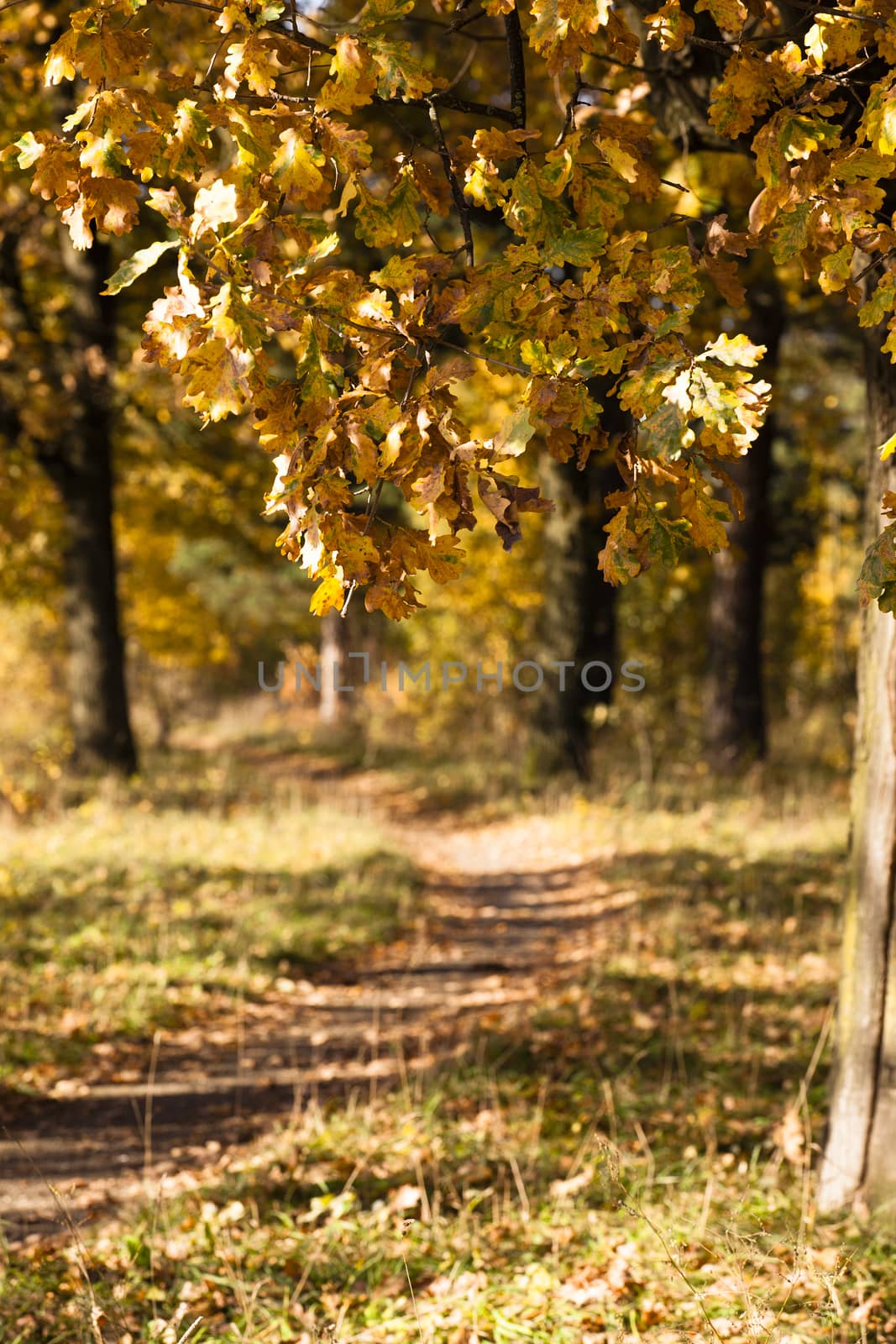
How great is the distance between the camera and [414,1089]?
14.9 ft

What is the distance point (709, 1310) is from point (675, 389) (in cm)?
244

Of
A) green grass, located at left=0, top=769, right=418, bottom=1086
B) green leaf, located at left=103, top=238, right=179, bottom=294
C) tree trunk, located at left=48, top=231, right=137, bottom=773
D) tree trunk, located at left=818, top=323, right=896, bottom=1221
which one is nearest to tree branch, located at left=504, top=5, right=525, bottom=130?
green leaf, located at left=103, top=238, right=179, bottom=294

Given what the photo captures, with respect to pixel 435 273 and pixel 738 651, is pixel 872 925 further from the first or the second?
pixel 738 651

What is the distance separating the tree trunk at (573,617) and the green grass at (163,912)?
100 inches

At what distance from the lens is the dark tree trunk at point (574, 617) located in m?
10.9

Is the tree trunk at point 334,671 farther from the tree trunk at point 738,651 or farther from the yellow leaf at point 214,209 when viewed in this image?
the yellow leaf at point 214,209

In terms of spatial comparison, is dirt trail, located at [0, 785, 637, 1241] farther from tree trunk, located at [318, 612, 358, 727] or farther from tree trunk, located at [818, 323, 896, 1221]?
tree trunk, located at [318, 612, 358, 727]

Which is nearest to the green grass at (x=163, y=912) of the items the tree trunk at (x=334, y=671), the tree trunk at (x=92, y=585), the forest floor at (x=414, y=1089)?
the forest floor at (x=414, y=1089)

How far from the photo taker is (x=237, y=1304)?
3.15 metres

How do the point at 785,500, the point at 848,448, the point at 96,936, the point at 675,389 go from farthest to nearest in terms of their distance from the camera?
the point at 848,448
the point at 785,500
the point at 96,936
the point at 675,389

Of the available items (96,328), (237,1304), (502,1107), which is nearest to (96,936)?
(502,1107)

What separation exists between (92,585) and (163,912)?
5.07 m

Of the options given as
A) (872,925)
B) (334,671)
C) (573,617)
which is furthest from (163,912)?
(334,671)

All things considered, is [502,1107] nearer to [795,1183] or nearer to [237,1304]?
[795,1183]
